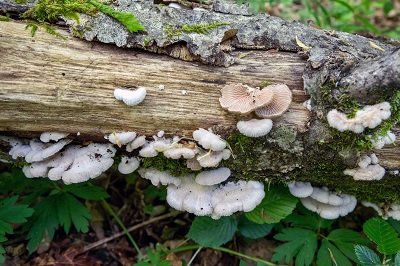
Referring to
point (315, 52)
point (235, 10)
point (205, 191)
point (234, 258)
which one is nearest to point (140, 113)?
point (205, 191)

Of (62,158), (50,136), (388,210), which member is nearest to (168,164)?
(62,158)

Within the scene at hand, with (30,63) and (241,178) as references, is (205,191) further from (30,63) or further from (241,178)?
(30,63)

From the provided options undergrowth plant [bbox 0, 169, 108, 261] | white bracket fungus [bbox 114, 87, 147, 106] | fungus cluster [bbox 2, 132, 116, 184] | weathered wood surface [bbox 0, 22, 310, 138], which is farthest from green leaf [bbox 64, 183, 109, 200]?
white bracket fungus [bbox 114, 87, 147, 106]

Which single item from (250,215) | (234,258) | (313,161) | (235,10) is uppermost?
(235,10)

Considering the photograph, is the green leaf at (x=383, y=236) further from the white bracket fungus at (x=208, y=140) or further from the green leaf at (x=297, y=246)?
the white bracket fungus at (x=208, y=140)

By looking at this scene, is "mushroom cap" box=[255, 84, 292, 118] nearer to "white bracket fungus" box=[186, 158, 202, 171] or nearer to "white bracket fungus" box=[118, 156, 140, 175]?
"white bracket fungus" box=[186, 158, 202, 171]

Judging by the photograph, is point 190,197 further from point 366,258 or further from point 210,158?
point 366,258
